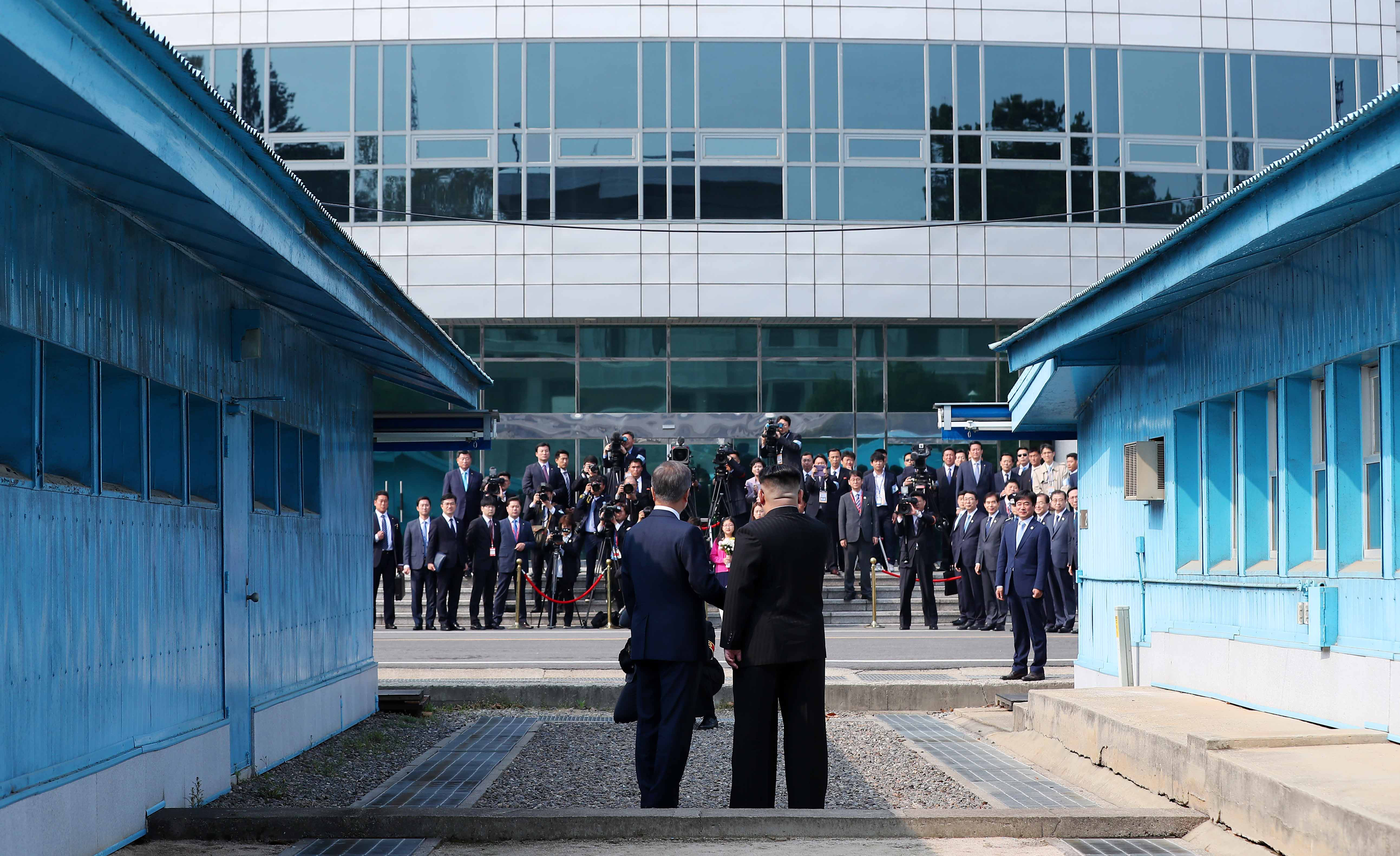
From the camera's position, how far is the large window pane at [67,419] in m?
7.02

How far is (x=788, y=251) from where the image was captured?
29.5 metres

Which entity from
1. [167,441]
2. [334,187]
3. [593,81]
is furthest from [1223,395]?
[334,187]

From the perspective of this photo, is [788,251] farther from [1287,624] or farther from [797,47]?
[1287,624]

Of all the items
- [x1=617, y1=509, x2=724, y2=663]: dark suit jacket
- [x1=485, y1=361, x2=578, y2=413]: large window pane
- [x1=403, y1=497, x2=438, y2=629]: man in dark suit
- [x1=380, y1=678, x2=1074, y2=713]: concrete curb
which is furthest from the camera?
[x1=485, y1=361, x2=578, y2=413]: large window pane

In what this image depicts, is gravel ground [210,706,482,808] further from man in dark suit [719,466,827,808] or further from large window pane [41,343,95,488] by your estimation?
man in dark suit [719,466,827,808]

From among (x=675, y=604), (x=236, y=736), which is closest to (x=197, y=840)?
(x=236, y=736)

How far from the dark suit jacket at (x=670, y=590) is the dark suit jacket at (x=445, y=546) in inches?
552

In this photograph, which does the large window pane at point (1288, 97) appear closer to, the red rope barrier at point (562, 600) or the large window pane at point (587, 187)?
the large window pane at point (587, 187)

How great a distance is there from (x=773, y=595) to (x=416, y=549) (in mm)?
14903

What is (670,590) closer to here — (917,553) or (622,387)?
(917,553)

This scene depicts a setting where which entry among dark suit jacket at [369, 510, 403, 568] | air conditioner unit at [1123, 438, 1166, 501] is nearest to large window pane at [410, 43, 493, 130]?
dark suit jacket at [369, 510, 403, 568]

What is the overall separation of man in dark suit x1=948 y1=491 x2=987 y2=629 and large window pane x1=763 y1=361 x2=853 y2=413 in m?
7.33

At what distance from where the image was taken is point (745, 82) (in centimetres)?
2934

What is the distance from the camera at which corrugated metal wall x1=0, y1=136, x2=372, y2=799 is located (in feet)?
21.4
